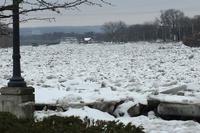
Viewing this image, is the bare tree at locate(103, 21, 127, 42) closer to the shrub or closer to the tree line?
the tree line

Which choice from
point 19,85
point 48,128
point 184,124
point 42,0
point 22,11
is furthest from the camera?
point 184,124

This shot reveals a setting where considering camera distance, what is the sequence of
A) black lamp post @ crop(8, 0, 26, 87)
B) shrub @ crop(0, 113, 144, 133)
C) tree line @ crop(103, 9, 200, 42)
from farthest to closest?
tree line @ crop(103, 9, 200, 42) → black lamp post @ crop(8, 0, 26, 87) → shrub @ crop(0, 113, 144, 133)

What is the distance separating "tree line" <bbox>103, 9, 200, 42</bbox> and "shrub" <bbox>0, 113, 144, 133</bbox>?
3576 inches

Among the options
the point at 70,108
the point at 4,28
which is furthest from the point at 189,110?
the point at 4,28

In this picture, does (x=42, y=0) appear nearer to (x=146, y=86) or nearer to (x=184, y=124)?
(x=184, y=124)

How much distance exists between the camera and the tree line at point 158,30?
335 ft

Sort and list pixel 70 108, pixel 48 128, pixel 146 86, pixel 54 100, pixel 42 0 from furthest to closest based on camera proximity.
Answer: pixel 146 86 → pixel 54 100 → pixel 70 108 → pixel 42 0 → pixel 48 128

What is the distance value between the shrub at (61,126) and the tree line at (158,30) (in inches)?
3576

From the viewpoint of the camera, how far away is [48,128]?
6.63m

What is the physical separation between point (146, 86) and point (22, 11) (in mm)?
8141

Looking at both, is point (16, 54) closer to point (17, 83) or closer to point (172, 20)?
point (17, 83)

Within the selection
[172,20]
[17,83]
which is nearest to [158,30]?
[172,20]

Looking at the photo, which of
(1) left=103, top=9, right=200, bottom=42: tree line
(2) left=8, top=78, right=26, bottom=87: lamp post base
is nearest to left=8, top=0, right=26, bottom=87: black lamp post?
(2) left=8, top=78, right=26, bottom=87: lamp post base

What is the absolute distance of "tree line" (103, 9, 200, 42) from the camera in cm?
10219
